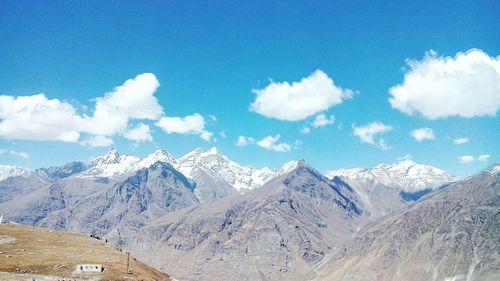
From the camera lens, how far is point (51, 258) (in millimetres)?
151500

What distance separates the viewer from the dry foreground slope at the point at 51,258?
A: 13362 cm

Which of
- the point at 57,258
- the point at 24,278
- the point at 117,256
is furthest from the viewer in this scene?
the point at 117,256

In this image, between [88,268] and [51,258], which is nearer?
[88,268]

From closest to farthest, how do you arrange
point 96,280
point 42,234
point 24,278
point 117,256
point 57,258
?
point 24,278 < point 96,280 < point 57,258 < point 117,256 < point 42,234

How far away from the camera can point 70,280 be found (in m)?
131

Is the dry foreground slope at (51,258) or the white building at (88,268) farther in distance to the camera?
the white building at (88,268)

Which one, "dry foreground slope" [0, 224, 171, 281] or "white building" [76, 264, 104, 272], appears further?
"white building" [76, 264, 104, 272]

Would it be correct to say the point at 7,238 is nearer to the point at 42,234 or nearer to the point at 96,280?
the point at 42,234

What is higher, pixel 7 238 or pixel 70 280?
pixel 7 238

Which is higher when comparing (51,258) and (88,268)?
(51,258)

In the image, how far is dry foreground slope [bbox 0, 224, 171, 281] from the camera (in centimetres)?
13362

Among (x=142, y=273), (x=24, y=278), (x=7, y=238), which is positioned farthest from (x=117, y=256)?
(x=24, y=278)

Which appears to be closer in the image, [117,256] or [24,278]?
[24,278]

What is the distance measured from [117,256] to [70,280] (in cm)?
4594
